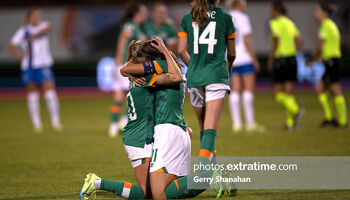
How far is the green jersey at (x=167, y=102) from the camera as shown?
542cm

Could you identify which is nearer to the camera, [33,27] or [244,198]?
[244,198]

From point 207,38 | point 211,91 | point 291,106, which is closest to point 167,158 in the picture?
point 211,91

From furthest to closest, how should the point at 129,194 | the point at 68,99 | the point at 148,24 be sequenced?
the point at 68,99
the point at 148,24
the point at 129,194

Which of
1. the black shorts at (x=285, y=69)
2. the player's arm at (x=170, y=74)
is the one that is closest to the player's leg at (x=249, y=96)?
the black shorts at (x=285, y=69)

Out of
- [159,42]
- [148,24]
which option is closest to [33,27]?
[148,24]

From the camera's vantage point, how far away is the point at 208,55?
623 cm

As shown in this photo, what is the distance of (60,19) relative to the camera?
2594 cm

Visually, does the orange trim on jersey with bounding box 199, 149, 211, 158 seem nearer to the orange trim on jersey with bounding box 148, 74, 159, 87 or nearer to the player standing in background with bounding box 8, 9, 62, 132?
the orange trim on jersey with bounding box 148, 74, 159, 87

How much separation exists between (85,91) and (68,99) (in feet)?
11.4

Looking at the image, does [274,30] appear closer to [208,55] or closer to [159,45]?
[208,55]

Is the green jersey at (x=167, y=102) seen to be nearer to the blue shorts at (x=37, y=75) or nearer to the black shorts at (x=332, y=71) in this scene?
the black shorts at (x=332, y=71)

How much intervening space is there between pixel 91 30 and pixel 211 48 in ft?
64.4

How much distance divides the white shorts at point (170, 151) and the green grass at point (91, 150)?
0.63 m

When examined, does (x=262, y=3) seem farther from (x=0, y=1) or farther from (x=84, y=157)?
(x=84, y=157)
